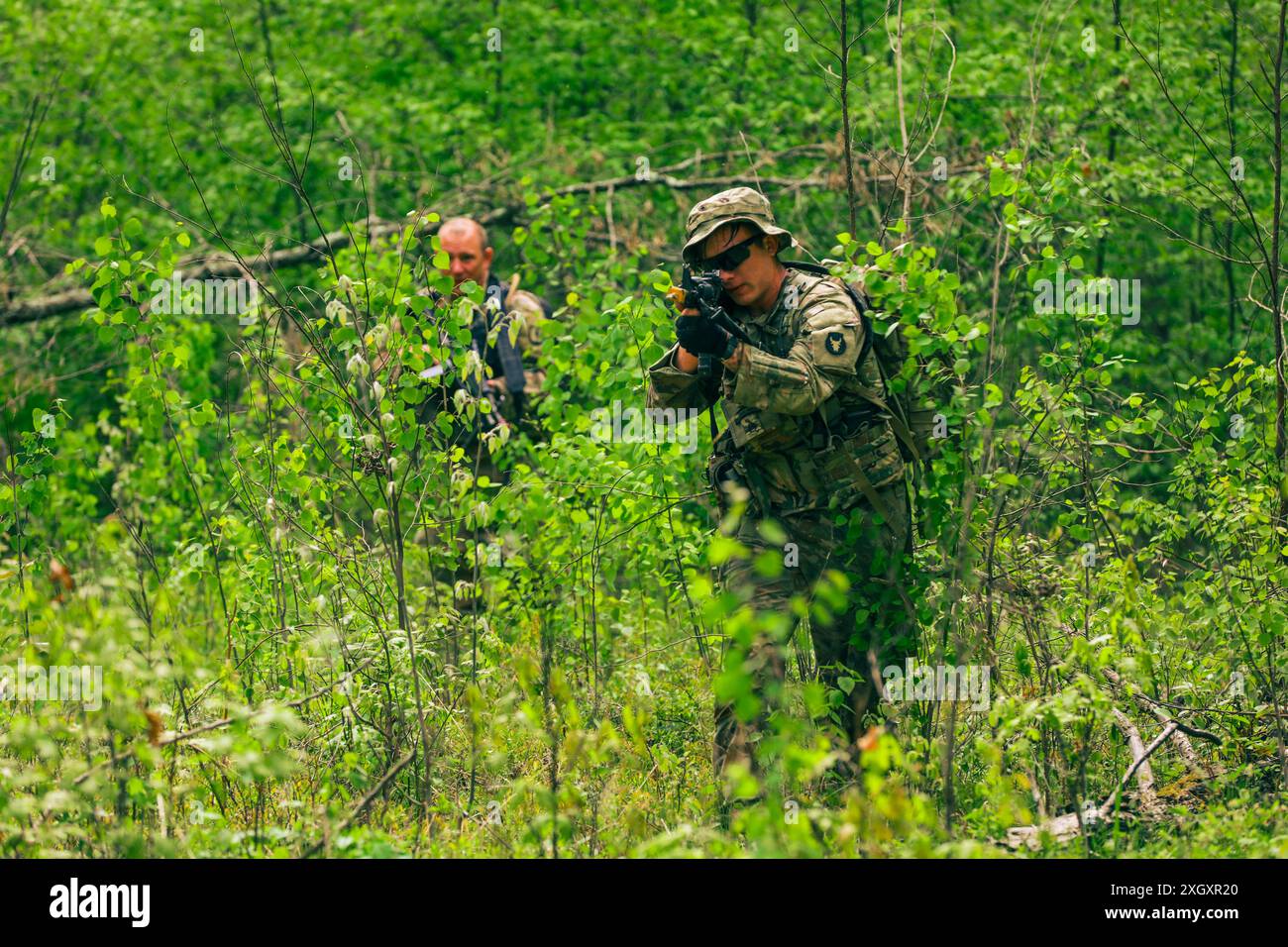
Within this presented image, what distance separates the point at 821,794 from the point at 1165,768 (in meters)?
1.15

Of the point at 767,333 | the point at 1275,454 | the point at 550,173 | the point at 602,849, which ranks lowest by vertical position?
the point at 602,849

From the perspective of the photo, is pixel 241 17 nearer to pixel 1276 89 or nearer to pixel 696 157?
pixel 696 157

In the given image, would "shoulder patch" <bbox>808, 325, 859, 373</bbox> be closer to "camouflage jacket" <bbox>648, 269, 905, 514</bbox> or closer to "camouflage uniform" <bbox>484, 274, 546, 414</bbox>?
"camouflage jacket" <bbox>648, 269, 905, 514</bbox>

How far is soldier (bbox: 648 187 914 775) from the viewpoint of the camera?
Result: 4.54 meters

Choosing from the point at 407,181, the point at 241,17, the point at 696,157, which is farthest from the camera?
the point at 241,17

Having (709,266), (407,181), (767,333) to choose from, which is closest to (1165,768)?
(767,333)

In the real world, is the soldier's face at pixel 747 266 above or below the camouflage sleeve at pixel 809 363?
above

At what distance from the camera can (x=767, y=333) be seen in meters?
4.74

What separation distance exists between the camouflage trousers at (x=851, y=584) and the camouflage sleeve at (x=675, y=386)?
0.42 m

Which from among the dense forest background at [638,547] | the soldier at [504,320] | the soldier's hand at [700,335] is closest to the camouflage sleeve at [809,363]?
the soldier's hand at [700,335]

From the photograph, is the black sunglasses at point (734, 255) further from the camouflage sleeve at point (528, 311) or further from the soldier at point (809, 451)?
the camouflage sleeve at point (528, 311)

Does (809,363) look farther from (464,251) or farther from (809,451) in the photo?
(464,251)

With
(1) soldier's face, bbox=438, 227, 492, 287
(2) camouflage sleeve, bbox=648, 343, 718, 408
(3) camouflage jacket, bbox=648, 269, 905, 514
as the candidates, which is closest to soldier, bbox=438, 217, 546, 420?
(1) soldier's face, bbox=438, 227, 492, 287

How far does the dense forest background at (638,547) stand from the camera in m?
3.86
